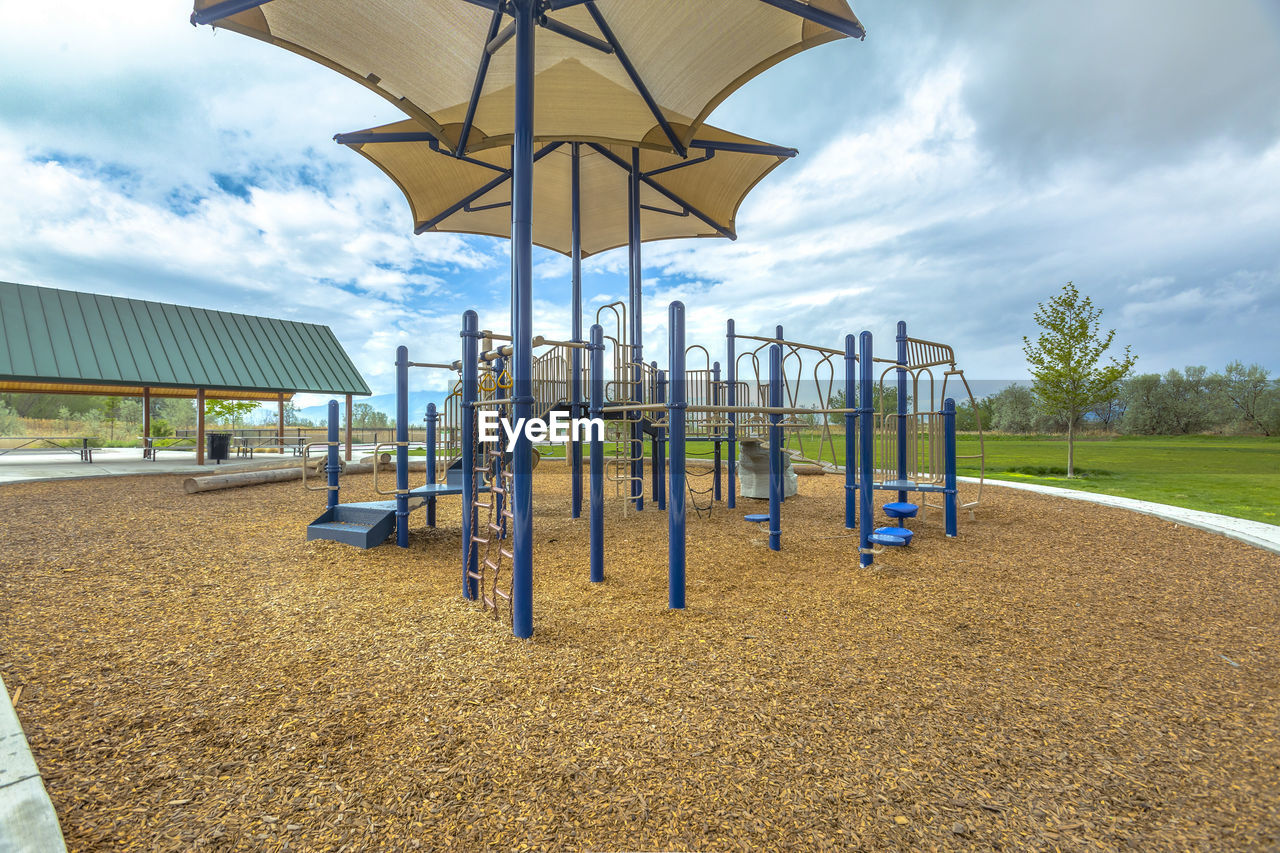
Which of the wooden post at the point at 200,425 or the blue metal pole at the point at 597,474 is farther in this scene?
the wooden post at the point at 200,425

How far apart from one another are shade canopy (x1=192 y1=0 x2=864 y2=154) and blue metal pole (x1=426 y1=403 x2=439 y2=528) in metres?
3.46

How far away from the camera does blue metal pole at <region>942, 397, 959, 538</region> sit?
6773 millimetres

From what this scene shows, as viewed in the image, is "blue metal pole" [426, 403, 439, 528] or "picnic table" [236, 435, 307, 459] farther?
"picnic table" [236, 435, 307, 459]

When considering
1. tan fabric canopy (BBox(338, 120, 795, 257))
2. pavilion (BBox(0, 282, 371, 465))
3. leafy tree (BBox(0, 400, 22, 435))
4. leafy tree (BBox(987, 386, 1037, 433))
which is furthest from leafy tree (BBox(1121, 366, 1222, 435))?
leafy tree (BBox(0, 400, 22, 435))

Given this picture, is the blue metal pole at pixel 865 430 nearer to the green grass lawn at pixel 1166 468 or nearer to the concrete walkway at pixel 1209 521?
the green grass lawn at pixel 1166 468

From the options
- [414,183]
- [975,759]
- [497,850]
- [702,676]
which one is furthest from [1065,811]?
[414,183]

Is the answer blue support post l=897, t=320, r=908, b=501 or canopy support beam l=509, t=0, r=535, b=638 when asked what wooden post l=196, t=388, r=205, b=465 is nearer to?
canopy support beam l=509, t=0, r=535, b=638

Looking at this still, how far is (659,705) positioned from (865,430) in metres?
4.45

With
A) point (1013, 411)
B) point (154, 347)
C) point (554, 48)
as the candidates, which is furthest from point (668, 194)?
point (1013, 411)

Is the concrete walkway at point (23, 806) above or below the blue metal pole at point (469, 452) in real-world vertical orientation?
below

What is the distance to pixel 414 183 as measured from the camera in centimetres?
945

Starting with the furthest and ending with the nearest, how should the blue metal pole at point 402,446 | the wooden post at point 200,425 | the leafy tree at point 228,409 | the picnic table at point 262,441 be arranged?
the leafy tree at point 228,409
the picnic table at point 262,441
the wooden post at point 200,425
the blue metal pole at point 402,446

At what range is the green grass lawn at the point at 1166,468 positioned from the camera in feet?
33.7

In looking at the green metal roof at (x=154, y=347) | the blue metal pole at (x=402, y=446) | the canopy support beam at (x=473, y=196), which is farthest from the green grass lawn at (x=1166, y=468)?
the green metal roof at (x=154, y=347)
